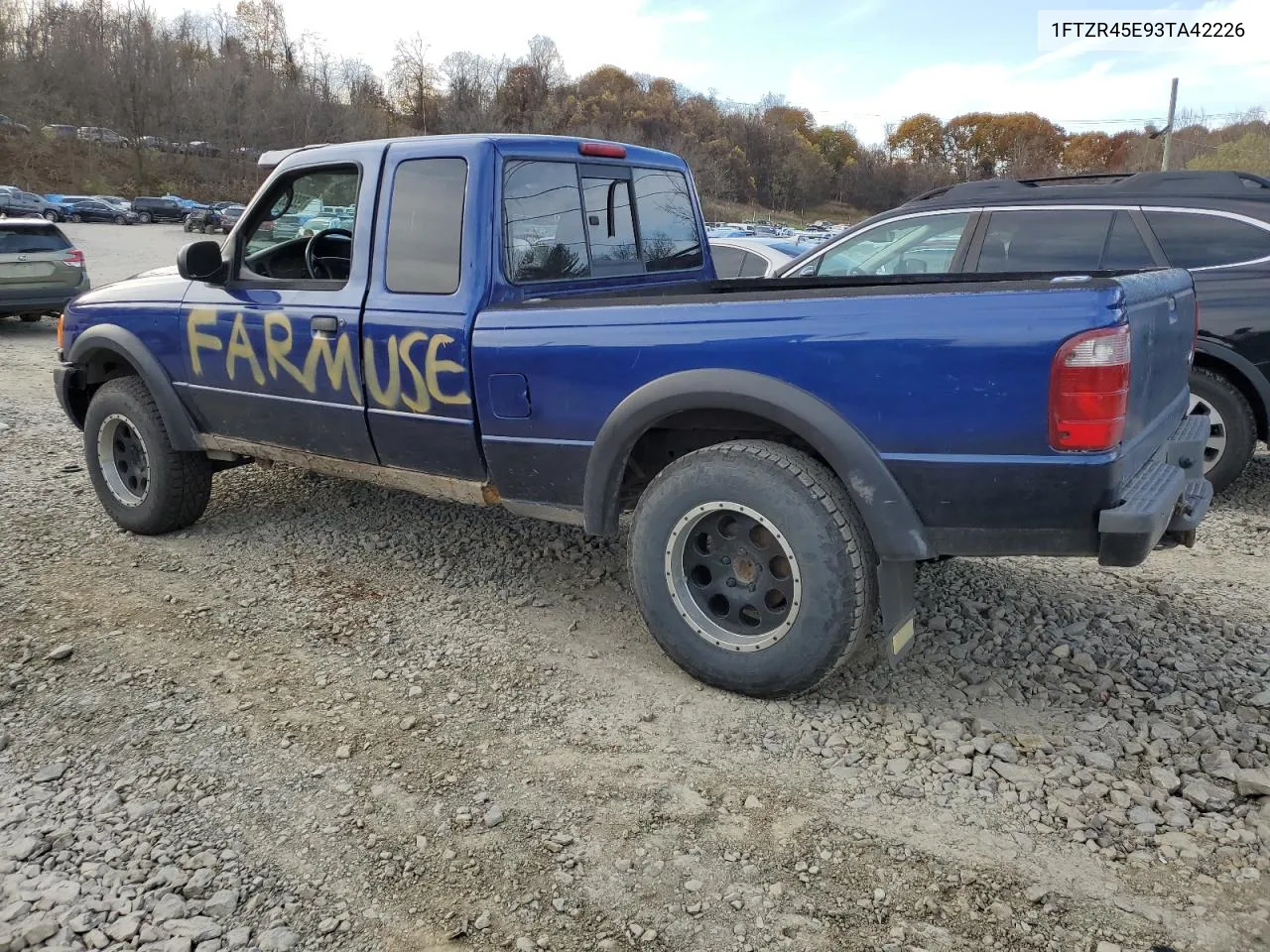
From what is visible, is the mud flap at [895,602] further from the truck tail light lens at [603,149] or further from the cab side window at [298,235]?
the cab side window at [298,235]

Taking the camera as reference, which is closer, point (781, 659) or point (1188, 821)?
point (1188, 821)

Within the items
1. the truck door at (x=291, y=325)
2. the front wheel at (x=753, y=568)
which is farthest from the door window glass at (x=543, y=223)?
the front wheel at (x=753, y=568)

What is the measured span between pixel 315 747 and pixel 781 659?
62.0 inches

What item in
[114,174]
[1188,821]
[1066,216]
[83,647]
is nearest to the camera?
[1188,821]

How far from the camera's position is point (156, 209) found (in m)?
48.0

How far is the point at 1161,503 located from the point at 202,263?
4.13 metres

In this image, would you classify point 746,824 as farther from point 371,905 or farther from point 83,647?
point 83,647

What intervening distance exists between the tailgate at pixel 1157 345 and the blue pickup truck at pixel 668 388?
2 cm

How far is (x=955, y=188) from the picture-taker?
6688mm

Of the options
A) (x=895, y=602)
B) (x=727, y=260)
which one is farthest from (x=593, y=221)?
(x=727, y=260)

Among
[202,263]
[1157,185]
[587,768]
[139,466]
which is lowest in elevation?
[587,768]

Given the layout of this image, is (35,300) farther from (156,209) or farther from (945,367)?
(156,209)

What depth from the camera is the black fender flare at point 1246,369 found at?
17.9 ft

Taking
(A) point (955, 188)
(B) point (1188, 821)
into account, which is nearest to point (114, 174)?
(A) point (955, 188)
